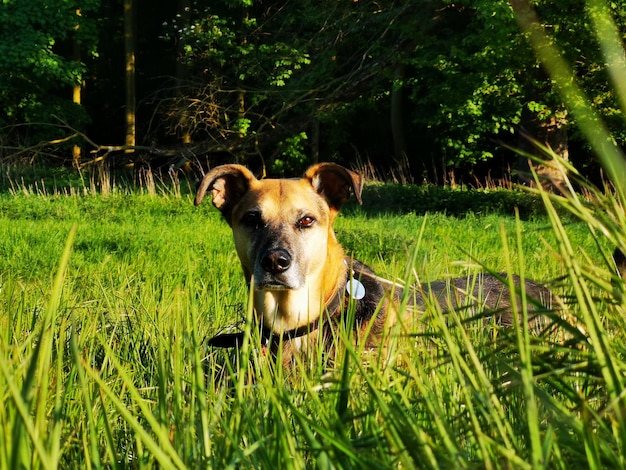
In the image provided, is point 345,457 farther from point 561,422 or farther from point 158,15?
point 158,15

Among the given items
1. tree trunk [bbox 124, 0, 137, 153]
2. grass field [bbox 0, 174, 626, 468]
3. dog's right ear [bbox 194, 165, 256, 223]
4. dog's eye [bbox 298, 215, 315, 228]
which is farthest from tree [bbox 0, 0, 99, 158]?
dog's eye [bbox 298, 215, 315, 228]

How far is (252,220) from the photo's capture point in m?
4.74

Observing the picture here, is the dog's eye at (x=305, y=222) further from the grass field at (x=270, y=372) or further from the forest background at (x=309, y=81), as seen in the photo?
the forest background at (x=309, y=81)

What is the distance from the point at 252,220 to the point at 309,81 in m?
16.4

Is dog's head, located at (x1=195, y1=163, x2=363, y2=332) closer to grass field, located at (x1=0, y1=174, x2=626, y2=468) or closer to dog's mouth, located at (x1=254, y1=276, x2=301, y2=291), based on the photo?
dog's mouth, located at (x1=254, y1=276, x2=301, y2=291)

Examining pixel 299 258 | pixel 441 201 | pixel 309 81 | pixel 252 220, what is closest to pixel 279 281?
pixel 299 258

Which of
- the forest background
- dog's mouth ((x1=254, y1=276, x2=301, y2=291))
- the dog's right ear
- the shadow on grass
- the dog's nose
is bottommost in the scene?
the shadow on grass

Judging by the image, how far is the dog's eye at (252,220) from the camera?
4.71 m

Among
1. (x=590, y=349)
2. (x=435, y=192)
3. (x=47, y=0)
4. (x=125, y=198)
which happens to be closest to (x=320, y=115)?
(x=435, y=192)

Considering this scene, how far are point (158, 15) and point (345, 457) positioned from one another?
37.2 meters

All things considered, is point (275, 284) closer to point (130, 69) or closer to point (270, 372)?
point (270, 372)

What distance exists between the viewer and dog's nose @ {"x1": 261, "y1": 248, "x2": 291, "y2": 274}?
4.25 meters

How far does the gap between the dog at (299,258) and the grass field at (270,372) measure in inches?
10.4

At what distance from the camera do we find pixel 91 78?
1405 inches
